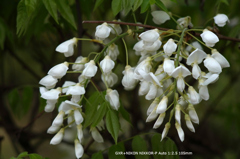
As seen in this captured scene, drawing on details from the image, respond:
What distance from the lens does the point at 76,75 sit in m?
1.73

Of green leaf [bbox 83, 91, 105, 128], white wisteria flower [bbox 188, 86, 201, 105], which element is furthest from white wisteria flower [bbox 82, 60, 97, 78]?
white wisteria flower [bbox 188, 86, 201, 105]

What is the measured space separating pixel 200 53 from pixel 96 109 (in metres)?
0.40

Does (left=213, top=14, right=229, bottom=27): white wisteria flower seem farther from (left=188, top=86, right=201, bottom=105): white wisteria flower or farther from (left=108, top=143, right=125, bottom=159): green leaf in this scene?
(left=108, top=143, right=125, bottom=159): green leaf

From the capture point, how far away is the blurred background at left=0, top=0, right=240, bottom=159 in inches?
62.2

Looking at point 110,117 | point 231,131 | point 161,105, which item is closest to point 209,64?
point 161,105

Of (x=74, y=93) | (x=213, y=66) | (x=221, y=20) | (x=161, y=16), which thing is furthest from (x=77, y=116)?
(x=221, y=20)

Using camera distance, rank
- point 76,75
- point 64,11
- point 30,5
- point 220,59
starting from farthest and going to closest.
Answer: point 76,75 → point 64,11 → point 30,5 → point 220,59

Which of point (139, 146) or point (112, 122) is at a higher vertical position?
point (112, 122)

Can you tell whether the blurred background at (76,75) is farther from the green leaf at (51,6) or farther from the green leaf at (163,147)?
the green leaf at (163,147)

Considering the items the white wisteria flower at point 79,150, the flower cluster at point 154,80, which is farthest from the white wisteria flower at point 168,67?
the white wisteria flower at point 79,150

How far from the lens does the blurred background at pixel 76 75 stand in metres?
1.58

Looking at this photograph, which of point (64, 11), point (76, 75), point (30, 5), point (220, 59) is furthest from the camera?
point (76, 75)

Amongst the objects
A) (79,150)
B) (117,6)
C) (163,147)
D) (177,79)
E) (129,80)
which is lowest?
(163,147)

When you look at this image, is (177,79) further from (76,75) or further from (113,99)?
(76,75)
